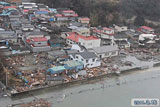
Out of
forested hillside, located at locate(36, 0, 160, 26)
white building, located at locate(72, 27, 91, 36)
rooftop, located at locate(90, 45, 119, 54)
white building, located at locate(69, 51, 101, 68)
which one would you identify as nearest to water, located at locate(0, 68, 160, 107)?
white building, located at locate(69, 51, 101, 68)

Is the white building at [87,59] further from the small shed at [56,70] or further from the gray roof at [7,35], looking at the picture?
the gray roof at [7,35]

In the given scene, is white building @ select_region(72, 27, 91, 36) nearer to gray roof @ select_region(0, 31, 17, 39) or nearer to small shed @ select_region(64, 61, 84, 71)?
gray roof @ select_region(0, 31, 17, 39)

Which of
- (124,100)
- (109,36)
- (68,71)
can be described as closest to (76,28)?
(109,36)

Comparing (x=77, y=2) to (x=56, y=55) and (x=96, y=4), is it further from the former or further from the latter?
(x=56, y=55)

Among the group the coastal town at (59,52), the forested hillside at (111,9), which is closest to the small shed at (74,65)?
the coastal town at (59,52)

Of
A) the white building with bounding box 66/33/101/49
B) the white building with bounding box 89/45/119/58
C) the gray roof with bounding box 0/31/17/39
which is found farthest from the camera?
the white building with bounding box 66/33/101/49
